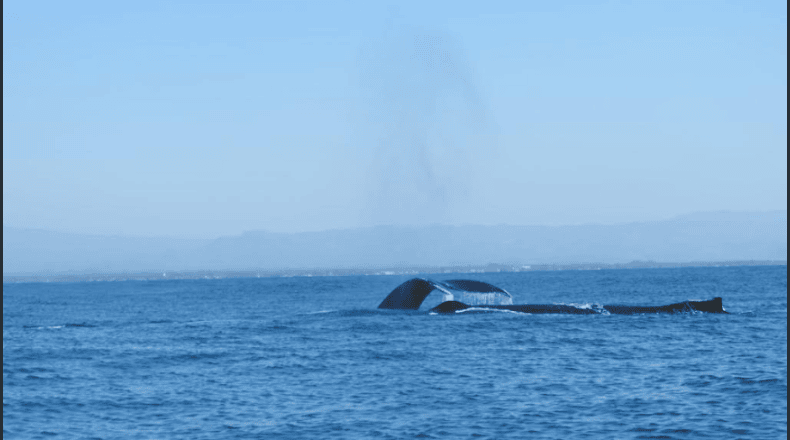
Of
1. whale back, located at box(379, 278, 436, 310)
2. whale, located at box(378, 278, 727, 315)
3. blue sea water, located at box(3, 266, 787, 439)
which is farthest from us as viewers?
whale back, located at box(379, 278, 436, 310)

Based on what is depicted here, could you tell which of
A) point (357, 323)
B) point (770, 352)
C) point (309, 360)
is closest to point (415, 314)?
point (357, 323)

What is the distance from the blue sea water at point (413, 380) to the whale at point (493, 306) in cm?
300

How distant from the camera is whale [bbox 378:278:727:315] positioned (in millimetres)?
46750

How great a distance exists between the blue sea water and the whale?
3.00 metres

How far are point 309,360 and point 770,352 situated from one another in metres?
17.1

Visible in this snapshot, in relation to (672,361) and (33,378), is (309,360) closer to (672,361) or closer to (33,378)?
(33,378)

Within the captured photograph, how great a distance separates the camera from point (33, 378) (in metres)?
27.3

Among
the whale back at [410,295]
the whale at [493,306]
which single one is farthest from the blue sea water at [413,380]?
the whale back at [410,295]

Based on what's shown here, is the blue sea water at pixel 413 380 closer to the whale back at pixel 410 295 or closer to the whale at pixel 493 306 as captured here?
the whale at pixel 493 306

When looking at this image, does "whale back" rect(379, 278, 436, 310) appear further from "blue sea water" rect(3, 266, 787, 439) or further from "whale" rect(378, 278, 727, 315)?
"blue sea water" rect(3, 266, 787, 439)

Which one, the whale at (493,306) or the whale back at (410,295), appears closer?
the whale at (493,306)

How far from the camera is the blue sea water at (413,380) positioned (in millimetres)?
18562

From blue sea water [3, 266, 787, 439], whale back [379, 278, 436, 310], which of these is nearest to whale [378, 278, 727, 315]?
whale back [379, 278, 436, 310]

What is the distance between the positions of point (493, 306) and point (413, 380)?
26194 mm
